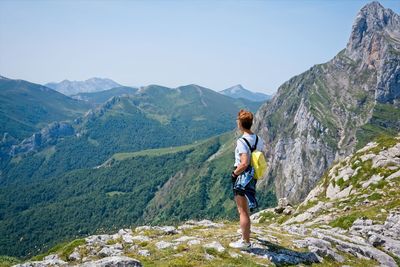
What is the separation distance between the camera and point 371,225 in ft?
86.4

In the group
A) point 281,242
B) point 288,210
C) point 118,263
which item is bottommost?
point 288,210

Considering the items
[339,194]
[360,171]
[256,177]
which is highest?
[256,177]

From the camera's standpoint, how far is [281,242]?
19359 mm

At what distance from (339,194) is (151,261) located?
1218 inches

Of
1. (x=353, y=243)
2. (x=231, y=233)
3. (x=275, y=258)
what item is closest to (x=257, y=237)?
(x=231, y=233)

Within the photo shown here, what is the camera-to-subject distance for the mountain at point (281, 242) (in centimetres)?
1606

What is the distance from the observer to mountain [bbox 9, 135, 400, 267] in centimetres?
1606

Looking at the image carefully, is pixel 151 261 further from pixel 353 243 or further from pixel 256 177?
pixel 353 243

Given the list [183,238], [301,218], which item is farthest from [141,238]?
[301,218]

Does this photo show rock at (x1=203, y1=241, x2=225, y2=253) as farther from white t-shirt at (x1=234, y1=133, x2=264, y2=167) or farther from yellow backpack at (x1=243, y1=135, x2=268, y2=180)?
white t-shirt at (x1=234, y1=133, x2=264, y2=167)

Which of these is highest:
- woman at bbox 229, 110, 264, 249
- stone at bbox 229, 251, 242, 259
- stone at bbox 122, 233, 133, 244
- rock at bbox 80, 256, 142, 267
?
woman at bbox 229, 110, 264, 249

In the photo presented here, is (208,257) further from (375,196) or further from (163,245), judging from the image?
(375,196)

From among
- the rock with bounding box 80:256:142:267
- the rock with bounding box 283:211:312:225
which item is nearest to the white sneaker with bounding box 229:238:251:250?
the rock with bounding box 80:256:142:267

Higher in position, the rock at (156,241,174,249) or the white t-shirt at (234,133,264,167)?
the white t-shirt at (234,133,264,167)
